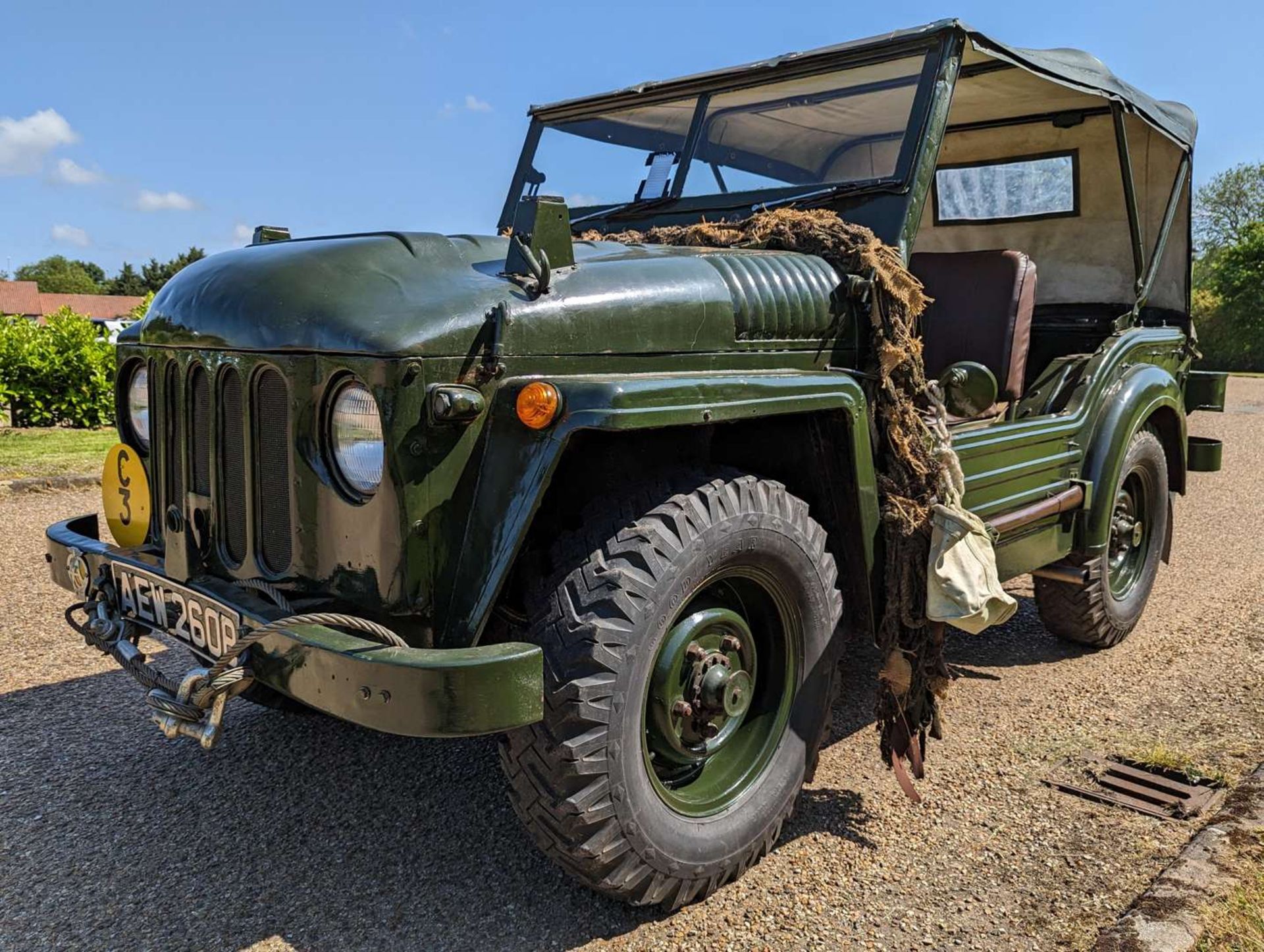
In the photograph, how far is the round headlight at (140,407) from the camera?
302cm

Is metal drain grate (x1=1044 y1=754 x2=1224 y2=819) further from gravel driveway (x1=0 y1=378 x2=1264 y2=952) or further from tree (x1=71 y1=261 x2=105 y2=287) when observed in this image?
tree (x1=71 y1=261 x2=105 y2=287)

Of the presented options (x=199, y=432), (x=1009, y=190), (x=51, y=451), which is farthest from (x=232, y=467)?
(x=51, y=451)

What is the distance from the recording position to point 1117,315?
5309 mm

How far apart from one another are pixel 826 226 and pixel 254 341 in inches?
74.6

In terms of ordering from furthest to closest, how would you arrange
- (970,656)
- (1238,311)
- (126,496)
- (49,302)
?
(49,302) < (1238,311) < (970,656) < (126,496)

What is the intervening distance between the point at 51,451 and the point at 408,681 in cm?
929

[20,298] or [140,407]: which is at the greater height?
[20,298]

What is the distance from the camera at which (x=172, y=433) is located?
111 inches

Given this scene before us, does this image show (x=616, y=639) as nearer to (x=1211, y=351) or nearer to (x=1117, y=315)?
(x=1117, y=315)

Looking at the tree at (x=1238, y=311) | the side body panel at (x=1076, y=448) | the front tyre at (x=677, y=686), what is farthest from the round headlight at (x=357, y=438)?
the tree at (x=1238, y=311)

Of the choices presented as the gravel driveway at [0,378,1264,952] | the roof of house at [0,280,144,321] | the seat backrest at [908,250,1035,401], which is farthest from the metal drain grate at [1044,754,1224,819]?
the roof of house at [0,280,144,321]

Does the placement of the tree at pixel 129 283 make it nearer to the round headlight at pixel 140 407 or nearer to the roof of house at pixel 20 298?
the roof of house at pixel 20 298

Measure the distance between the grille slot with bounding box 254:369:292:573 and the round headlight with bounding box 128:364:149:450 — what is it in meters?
0.67

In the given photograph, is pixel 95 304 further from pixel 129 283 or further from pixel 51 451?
pixel 51 451
